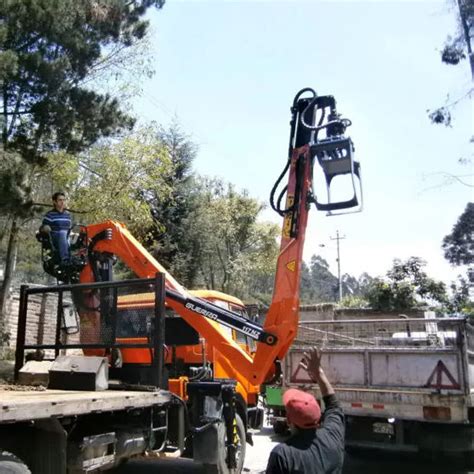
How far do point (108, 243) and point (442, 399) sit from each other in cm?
447

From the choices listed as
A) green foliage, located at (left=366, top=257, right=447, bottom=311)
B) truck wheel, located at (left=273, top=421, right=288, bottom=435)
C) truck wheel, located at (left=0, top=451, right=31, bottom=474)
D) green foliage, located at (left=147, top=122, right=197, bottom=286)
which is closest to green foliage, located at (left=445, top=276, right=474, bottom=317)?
green foliage, located at (left=366, top=257, right=447, bottom=311)

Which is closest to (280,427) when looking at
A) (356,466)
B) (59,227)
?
(356,466)

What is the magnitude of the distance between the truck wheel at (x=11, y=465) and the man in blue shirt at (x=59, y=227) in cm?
320

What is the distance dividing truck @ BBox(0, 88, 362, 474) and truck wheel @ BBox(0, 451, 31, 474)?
1 cm

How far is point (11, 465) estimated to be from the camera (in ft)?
11.9

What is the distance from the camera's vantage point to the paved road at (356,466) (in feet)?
25.8

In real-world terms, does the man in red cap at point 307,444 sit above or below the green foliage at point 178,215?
below

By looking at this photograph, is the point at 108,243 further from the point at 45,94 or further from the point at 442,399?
the point at 45,94

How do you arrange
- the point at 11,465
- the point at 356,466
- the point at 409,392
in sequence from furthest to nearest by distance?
1. the point at 356,466
2. the point at 409,392
3. the point at 11,465

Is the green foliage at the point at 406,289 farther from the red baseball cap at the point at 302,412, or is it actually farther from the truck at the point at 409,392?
the red baseball cap at the point at 302,412

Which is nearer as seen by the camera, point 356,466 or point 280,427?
point 356,466

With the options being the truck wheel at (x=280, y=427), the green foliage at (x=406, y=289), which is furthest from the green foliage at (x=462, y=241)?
the truck wheel at (x=280, y=427)

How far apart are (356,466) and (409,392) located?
1.96 m

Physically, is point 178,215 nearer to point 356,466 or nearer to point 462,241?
point 462,241
